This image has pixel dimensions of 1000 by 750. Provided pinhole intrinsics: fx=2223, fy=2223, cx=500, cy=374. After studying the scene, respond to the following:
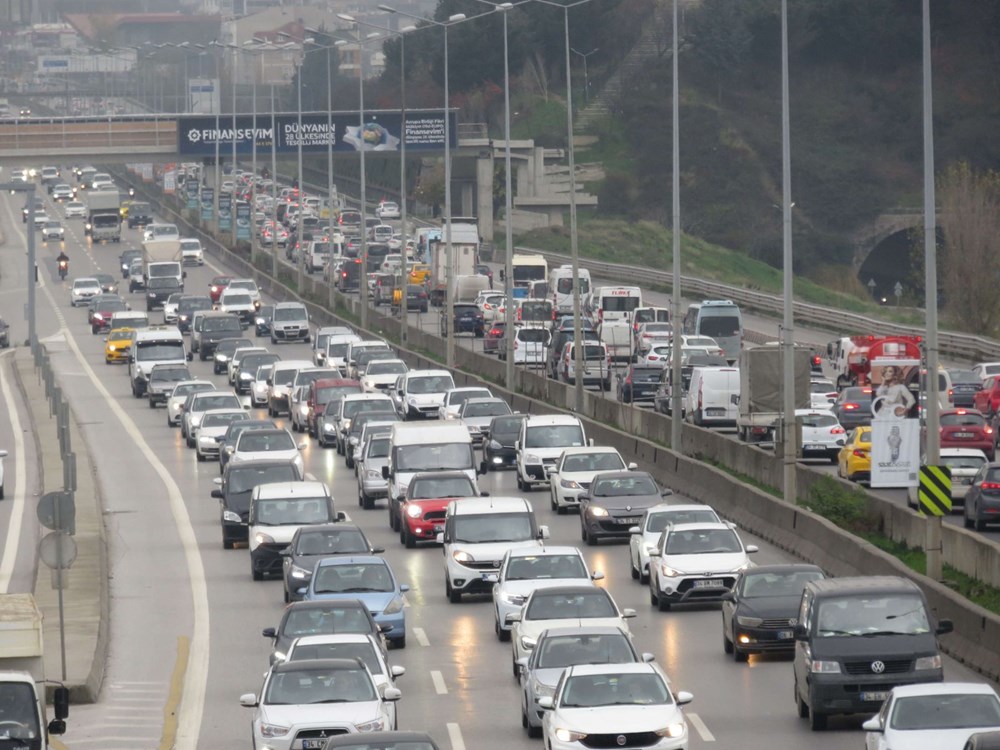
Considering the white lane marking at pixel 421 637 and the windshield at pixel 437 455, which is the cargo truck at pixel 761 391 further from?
the white lane marking at pixel 421 637

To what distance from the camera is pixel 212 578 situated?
118 ft

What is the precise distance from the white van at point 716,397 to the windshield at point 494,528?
2091 cm

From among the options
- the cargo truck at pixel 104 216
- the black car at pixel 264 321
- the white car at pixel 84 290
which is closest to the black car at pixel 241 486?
the black car at pixel 264 321

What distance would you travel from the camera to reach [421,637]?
96.4ft

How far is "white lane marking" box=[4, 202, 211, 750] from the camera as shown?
24.0 metres

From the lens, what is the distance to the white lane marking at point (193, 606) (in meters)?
24.0

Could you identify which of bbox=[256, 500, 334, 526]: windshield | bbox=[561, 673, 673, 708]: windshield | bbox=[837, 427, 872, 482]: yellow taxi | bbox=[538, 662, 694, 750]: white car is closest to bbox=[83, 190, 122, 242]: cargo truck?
bbox=[837, 427, 872, 482]: yellow taxi

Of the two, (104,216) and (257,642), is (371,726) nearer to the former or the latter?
(257,642)

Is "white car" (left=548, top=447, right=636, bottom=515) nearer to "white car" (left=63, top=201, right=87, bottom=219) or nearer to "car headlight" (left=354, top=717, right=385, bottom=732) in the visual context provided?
"car headlight" (left=354, top=717, right=385, bottom=732)

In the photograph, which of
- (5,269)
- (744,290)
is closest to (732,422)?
(744,290)

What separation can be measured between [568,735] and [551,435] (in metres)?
25.4

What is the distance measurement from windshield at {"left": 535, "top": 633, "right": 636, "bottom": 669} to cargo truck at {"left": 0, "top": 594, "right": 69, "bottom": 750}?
17.0ft

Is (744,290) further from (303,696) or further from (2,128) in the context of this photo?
(303,696)

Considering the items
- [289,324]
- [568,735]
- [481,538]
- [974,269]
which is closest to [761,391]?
[481,538]
